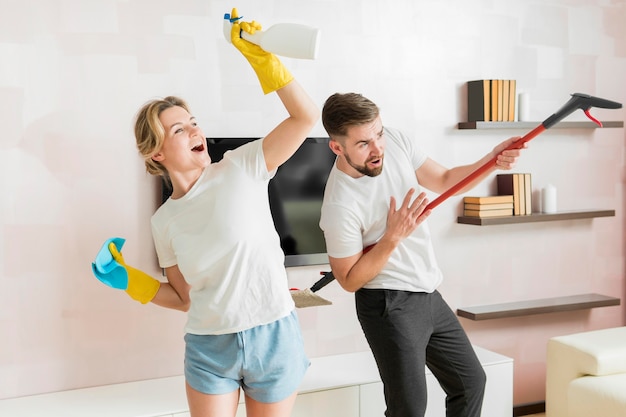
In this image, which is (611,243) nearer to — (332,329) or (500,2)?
(500,2)

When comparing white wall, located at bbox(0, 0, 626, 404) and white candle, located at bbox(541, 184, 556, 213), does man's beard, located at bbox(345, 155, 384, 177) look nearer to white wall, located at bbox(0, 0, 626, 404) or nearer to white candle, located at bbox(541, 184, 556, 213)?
white wall, located at bbox(0, 0, 626, 404)

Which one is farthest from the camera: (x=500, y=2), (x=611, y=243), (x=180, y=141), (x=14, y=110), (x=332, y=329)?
(x=611, y=243)

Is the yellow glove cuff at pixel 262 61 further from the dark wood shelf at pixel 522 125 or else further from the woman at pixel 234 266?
the dark wood shelf at pixel 522 125

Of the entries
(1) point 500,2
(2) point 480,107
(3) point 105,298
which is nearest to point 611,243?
(2) point 480,107

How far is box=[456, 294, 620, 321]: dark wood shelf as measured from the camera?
3.75m

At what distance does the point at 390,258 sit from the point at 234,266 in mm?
748

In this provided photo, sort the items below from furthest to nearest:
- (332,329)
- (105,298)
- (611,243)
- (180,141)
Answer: (611,243), (332,329), (105,298), (180,141)

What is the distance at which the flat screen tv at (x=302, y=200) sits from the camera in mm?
3314

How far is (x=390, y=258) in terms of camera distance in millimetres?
2557

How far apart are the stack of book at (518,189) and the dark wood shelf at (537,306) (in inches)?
19.1

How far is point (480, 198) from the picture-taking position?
12.0ft

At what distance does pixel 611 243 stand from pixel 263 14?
233cm

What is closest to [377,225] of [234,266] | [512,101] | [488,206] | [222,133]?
[234,266]

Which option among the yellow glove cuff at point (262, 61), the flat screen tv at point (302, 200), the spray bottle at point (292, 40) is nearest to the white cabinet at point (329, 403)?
the flat screen tv at point (302, 200)
